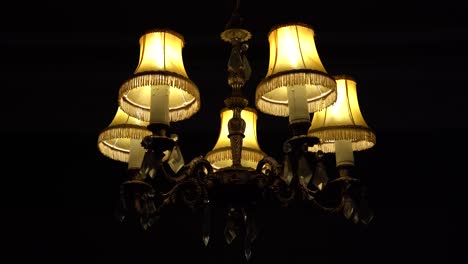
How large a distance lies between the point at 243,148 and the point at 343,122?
367 mm

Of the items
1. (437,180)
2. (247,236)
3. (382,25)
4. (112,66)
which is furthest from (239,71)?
(437,180)

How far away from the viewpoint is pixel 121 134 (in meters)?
2.41

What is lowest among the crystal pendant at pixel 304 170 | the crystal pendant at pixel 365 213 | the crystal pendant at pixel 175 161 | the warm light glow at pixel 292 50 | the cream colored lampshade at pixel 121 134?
the crystal pendant at pixel 365 213

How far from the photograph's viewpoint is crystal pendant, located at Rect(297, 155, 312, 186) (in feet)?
6.62

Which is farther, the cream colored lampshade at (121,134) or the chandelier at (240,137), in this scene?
the cream colored lampshade at (121,134)

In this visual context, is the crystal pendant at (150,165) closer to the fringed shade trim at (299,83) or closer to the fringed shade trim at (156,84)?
the fringed shade trim at (156,84)

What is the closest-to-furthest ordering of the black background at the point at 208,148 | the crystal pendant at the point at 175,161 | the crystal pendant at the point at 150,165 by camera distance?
the crystal pendant at the point at 150,165 → the crystal pendant at the point at 175,161 → the black background at the point at 208,148

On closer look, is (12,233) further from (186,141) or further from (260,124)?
(260,124)

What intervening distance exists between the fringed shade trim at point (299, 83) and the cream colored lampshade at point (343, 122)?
11cm

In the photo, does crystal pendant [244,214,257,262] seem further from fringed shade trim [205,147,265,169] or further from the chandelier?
fringed shade trim [205,147,265,169]

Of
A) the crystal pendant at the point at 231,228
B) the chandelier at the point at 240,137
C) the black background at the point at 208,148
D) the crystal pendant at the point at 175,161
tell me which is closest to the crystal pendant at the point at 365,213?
the chandelier at the point at 240,137

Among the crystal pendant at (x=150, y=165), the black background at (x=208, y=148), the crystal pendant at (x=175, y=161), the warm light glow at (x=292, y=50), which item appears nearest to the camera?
the crystal pendant at (x=150, y=165)

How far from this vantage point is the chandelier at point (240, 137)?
82.2 inches

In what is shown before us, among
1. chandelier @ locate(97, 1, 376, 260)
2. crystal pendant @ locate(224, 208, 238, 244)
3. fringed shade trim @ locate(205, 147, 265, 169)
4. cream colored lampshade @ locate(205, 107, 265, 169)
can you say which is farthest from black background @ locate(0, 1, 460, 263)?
crystal pendant @ locate(224, 208, 238, 244)
